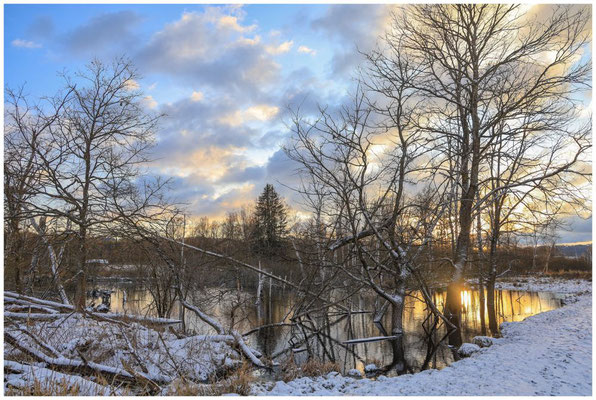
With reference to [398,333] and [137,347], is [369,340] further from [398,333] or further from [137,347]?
[137,347]

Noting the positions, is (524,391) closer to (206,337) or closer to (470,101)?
(206,337)

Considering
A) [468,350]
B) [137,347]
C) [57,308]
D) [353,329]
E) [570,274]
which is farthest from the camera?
[570,274]

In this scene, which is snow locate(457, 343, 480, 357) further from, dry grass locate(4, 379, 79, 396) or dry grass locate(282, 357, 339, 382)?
dry grass locate(4, 379, 79, 396)

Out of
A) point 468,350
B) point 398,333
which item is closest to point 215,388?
point 468,350

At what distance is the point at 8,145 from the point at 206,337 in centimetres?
633

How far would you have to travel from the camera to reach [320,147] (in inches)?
409

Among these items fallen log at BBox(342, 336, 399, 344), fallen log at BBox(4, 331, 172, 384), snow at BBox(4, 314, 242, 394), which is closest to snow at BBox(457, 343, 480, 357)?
fallen log at BBox(342, 336, 399, 344)

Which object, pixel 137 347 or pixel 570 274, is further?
pixel 570 274

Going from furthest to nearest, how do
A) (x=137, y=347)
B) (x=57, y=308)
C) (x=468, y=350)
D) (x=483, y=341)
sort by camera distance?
(x=483, y=341) → (x=468, y=350) → (x=57, y=308) → (x=137, y=347)

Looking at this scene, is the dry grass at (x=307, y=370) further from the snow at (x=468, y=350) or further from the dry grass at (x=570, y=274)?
the dry grass at (x=570, y=274)

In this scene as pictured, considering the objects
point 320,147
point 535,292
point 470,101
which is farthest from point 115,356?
point 535,292

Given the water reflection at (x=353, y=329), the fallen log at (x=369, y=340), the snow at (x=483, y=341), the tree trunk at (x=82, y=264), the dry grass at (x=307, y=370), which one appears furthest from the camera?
the fallen log at (x=369, y=340)

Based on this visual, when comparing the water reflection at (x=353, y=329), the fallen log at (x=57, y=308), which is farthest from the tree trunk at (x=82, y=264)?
the water reflection at (x=353, y=329)

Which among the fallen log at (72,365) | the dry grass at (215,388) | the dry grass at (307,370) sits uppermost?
the fallen log at (72,365)
